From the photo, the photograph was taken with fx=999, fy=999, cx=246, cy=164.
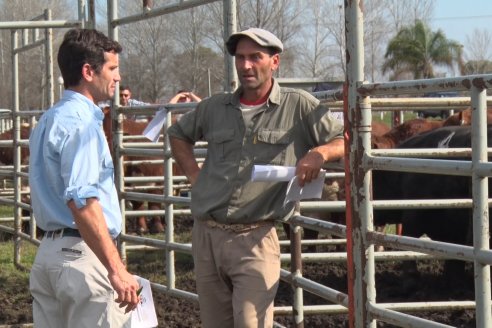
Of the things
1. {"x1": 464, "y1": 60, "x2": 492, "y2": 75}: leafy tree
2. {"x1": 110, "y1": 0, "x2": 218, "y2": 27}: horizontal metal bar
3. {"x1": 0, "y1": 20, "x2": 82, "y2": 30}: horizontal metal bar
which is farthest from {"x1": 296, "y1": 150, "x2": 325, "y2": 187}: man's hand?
{"x1": 464, "y1": 60, "x2": 492, "y2": 75}: leafy tree

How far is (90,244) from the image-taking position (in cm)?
413

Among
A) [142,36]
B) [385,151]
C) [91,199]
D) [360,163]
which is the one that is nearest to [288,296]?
[385,151]

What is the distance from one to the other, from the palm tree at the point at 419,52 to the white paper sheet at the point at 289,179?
41.6 metres

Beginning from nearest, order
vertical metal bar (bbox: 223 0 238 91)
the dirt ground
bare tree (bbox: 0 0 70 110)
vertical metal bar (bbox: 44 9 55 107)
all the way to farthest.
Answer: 1. vertical metal bar (bbox: 223 0 238 91)
2. the dirt ground
3. vertical metal bar (bbox: 44 9 55 107)
4. bare tree (bbox: 0 0 70 110)

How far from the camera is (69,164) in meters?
4.22

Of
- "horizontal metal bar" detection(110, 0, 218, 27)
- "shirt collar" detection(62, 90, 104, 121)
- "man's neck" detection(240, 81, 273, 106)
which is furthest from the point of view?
"horizontal metal bar" detection(110, 0, 218, 27)

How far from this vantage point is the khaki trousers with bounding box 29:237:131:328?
14.2 feet

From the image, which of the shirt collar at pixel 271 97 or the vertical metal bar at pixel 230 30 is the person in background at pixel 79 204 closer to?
the shirt collar at pixel 271 97

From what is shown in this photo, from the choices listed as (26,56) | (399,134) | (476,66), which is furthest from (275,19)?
(476,66)

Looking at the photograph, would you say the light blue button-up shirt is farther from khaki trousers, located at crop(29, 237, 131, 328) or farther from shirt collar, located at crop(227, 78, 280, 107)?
shirt collar, located at crop(227, 78, 280, 107)

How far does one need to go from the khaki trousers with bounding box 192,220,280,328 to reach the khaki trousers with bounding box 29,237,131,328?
2.11 ft

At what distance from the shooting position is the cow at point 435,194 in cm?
920

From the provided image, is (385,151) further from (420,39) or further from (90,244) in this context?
(420,39)

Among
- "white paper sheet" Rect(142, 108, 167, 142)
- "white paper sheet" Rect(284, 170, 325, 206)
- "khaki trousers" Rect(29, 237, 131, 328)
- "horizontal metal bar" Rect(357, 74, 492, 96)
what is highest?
"horizontal metal bar" Rect(357, 74, 492, 96)
